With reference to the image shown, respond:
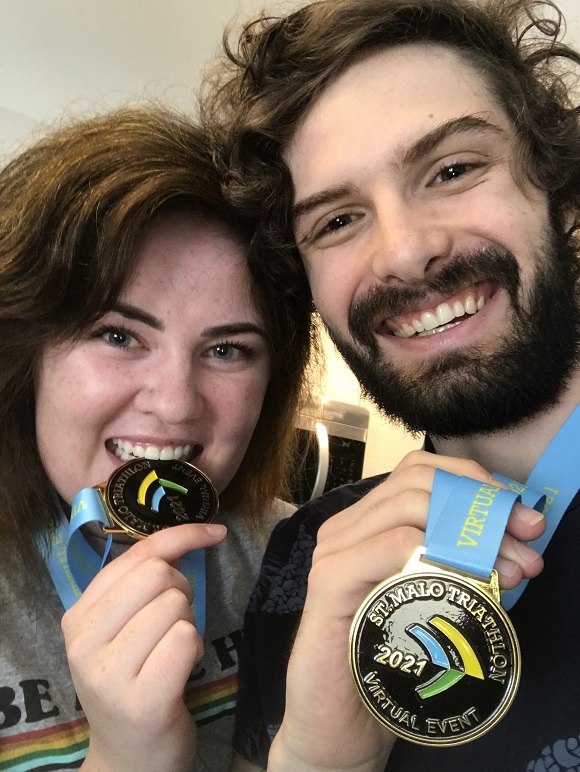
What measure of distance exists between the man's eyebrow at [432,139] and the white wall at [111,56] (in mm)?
840

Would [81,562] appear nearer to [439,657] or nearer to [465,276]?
[439,657]

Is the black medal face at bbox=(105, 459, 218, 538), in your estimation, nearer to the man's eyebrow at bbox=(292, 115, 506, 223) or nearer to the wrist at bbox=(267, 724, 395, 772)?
the wrist at bbox=(267, 724, 395, 772)

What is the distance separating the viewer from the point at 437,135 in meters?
0.93

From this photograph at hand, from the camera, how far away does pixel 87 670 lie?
0.75 metres

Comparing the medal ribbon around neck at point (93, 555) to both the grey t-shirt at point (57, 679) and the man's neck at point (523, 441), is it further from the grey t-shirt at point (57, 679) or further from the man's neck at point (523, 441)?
the man's neck at point (523, 441)

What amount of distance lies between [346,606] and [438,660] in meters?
0.12

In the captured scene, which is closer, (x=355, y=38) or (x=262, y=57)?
(x=355, y=38)

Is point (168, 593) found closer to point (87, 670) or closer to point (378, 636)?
point (87, 670)

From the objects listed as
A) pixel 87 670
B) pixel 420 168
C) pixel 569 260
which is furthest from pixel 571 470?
pixel 87 670

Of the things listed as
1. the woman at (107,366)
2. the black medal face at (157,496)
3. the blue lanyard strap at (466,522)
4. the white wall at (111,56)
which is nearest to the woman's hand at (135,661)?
the woman at (107,366)

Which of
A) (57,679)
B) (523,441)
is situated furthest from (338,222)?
(57,679)

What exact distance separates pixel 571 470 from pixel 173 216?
72cm

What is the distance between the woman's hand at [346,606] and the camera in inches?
25.3

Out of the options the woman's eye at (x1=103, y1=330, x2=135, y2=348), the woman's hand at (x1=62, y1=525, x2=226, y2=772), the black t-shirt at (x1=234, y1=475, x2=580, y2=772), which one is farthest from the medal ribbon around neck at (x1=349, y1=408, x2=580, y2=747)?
the woman's eye at (x1=103, y1=330, x2=135, y2=348)
